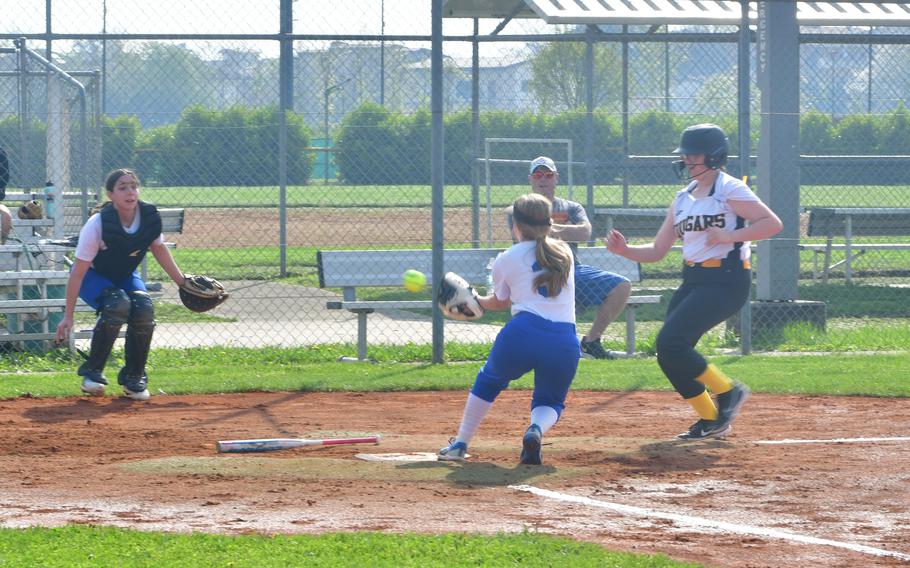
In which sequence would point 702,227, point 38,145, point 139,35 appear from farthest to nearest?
point 38,145, point 139,35, point 702,227

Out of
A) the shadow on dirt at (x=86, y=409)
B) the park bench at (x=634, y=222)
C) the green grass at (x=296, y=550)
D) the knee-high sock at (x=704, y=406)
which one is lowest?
the green grass at (x=296, y=550)

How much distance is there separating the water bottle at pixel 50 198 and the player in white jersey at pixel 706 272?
7058 millimetres

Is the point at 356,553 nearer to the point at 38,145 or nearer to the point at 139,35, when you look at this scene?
the point at 139,35

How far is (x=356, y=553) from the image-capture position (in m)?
4.77

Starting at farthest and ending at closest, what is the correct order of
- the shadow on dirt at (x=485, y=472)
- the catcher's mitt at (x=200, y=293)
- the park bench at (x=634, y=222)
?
the park bench at (x=634, y=222)
the catcher's mitt at (x=200, y=293)
the shadow on dirt at (x=485, y=472)

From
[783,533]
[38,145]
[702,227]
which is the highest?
[38,145]

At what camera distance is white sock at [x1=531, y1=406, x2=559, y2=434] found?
6.50 metres

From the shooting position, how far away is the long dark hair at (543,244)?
251 inches

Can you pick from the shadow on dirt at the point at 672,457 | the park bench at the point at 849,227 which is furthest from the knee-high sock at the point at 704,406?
the park bench at the point at 849,227

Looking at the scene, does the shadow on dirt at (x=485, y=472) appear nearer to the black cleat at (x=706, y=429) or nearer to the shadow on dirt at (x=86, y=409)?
the black cleat at (x=706, y=429)

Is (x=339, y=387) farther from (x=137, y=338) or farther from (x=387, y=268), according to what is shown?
(x=387, y=268)

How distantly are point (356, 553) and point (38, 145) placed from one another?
53.1ft

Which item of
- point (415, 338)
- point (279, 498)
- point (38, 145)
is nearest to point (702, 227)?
point (279, 498)

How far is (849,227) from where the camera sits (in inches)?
653
